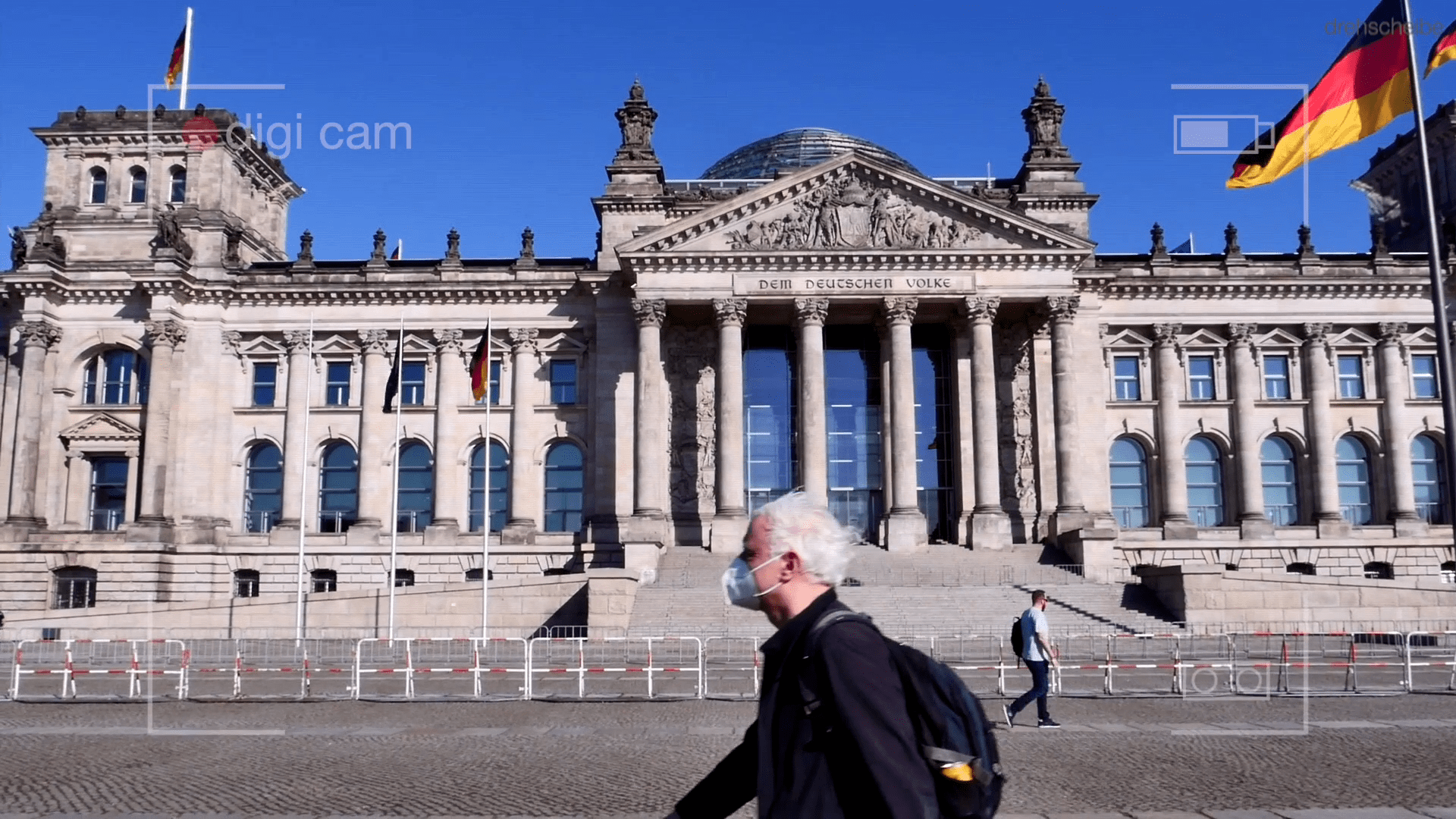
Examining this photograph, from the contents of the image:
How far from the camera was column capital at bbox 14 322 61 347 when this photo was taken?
185ft

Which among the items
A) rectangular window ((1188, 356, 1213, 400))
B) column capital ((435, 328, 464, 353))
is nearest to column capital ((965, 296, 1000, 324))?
rectangular window ((1188, 356, 1213, 400))

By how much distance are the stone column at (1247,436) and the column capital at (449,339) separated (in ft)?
116

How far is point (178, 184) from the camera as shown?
2377 inches

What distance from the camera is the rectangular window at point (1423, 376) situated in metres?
59.2

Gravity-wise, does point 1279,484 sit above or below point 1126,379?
below

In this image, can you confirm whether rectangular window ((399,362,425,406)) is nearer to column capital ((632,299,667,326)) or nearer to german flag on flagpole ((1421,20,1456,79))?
column capital ((632,299,667,326))

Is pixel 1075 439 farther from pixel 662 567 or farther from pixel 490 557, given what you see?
pixel 490 557

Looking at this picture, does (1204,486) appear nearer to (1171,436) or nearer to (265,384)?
(1171,436)

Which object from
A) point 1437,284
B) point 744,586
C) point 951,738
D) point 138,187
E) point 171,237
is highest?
point 138,187

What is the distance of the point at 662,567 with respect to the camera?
49.5 metres

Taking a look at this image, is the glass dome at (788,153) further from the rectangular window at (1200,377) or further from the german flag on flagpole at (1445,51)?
the german flag on flagpole at (1445,51)

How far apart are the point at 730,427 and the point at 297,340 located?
2115cm

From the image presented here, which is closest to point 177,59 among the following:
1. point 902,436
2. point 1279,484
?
point 902,436

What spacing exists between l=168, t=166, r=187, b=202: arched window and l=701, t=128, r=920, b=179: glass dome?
26835 mm
